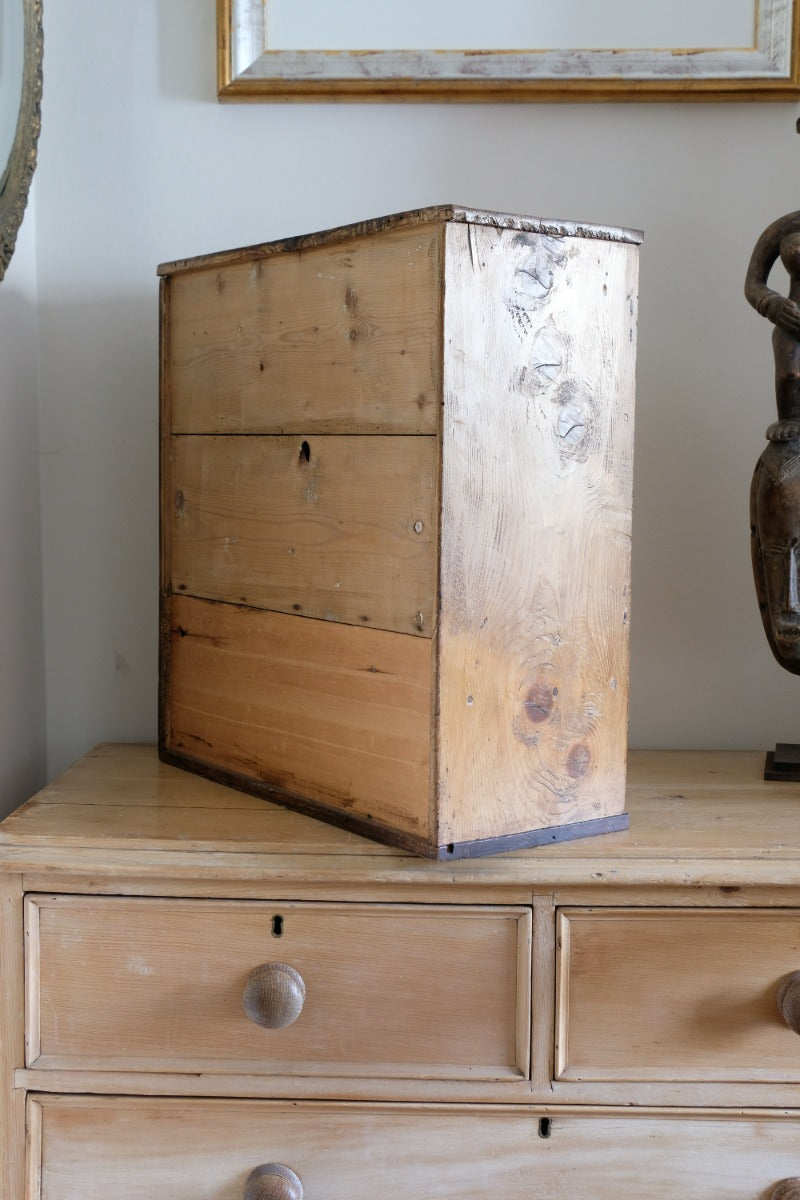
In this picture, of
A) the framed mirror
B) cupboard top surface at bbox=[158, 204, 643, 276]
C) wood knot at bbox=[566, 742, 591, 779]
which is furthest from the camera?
the framed mirror

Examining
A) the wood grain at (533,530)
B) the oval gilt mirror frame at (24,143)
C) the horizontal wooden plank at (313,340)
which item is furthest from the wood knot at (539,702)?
the oval gilt mirror frame at (24,143)

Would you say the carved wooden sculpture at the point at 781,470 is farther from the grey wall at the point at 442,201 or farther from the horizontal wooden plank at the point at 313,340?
the horizontal wooden plank at the point at 313,340

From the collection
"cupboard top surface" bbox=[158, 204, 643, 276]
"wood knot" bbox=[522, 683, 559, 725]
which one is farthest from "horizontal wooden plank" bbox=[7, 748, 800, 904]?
"cupboard top surface" bbox=[158, 204, 643, 276]

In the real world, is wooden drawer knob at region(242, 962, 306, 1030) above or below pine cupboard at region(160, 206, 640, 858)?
below

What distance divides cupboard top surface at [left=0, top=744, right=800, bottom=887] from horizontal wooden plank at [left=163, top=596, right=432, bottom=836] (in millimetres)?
44

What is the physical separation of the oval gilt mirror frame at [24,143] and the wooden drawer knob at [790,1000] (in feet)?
3.28

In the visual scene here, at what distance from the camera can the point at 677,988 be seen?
40.4 inches

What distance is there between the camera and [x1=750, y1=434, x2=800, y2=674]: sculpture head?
1.15 metres

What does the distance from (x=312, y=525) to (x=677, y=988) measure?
536 millimetres

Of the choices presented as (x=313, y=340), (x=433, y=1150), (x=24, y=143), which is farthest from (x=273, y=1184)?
(x=24, y=143)

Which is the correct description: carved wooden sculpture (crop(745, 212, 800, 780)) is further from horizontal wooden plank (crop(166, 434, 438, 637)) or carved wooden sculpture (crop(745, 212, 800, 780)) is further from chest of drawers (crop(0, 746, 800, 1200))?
horizontal wooden plank (crop(166, 434, 438, 637))

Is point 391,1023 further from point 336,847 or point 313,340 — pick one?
point 313,340

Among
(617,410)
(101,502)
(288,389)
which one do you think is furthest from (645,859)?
(101,502)

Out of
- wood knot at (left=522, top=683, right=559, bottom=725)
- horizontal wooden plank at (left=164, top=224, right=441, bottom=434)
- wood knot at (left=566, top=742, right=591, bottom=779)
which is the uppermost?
horizontal wooden plank at (left=164, top=224, right=441, bottom=434)
